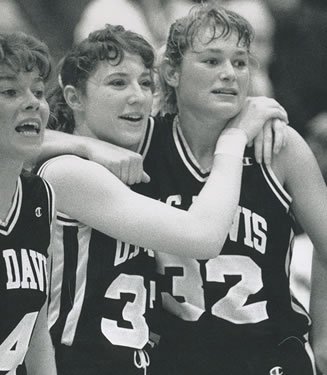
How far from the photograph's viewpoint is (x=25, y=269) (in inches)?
130

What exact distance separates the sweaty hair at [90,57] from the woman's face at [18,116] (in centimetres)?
53

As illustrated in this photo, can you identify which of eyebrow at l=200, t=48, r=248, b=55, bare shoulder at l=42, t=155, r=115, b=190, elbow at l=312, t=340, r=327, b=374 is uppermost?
eyebrow at l=200, t=48, r=248, b=55

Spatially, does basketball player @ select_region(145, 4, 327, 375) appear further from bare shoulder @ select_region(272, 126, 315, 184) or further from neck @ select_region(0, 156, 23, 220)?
neck @ select_region(0, 156, 23, 220)

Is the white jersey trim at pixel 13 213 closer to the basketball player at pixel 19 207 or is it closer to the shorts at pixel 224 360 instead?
the basketball player at pixel 19 207

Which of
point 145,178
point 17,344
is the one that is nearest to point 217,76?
point 145,178

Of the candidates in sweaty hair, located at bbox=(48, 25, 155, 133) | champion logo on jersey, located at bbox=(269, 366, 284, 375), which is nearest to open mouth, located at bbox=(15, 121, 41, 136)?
sweaty hair, located at bbox=(48, 25, 155, 133)

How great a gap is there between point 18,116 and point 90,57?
0.61 m

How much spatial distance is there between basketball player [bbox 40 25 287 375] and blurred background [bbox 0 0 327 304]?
6.26ft

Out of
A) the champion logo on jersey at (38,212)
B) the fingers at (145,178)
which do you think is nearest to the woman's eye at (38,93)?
the champion logo on jersey at (38,212)

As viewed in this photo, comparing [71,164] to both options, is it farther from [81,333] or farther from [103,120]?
[81,333]

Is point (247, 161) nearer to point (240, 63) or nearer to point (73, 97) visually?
point (240, 63)

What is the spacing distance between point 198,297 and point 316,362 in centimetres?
60

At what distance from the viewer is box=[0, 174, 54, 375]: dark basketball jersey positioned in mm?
3254

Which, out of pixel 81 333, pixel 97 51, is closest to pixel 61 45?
pixel 97 51
